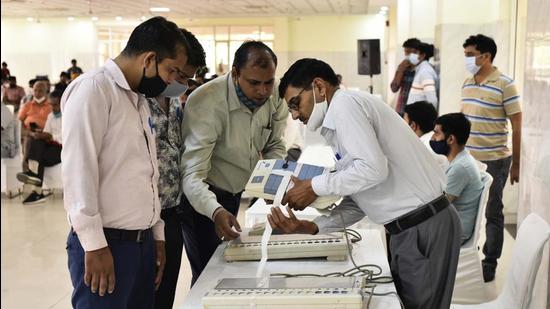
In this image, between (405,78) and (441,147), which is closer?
(441,147)

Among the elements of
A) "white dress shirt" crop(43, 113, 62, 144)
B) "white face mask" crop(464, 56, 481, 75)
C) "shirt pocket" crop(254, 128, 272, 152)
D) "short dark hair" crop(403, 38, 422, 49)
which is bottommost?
"white dress shirt" crop(43, 113, 62, 144)

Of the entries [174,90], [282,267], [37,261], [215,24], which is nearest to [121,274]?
[282,267]

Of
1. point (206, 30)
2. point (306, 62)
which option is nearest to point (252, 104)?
point (306, 62)

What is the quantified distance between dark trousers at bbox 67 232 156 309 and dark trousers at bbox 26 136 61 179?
251 inches

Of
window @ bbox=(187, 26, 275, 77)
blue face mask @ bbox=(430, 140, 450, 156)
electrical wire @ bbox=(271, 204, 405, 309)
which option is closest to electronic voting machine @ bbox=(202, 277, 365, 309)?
electrical wire @ bbox=(271, 204, 405, 309)

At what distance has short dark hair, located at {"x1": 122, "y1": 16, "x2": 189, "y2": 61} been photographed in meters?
2.01

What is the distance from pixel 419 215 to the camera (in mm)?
2205

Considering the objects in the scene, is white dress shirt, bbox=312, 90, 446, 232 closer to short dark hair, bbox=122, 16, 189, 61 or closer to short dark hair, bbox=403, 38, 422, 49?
short dark hair, bbox=122, 16, 189, 61

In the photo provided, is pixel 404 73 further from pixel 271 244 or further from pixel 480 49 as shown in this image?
pixel 271 244

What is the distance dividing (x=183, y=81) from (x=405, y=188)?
88 centimetres

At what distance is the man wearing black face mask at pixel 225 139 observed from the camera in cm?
257

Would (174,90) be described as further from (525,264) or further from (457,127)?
(457,127)

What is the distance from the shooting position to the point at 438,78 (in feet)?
22.5

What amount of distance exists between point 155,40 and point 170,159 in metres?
0.66
